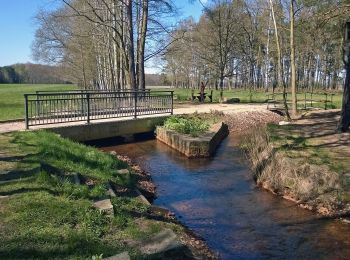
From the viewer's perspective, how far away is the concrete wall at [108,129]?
15501 millimetres

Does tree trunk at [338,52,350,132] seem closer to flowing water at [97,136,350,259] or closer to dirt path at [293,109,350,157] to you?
dirt path at [293,109,350,157]

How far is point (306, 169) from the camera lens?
9492 mm

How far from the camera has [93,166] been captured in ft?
32.0

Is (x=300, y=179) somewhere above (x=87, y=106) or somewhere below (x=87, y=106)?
below

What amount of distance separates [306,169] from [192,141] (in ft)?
19.3

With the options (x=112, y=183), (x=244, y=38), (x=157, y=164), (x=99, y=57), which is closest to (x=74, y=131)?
(x=157, y=164)

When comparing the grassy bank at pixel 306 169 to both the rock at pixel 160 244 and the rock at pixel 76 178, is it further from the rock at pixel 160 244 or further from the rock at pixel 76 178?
the rock at pixel 76 178

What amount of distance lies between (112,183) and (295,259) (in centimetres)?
390

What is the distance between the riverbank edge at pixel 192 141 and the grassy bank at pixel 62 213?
5.30 m

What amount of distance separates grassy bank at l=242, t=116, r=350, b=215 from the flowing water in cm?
37

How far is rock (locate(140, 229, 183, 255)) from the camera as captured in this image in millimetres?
5025

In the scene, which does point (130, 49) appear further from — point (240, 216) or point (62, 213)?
point (62, 213)

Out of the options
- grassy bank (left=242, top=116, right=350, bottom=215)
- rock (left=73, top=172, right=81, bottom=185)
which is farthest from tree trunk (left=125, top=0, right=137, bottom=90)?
rock (left=73, top=172, right=81, bottom=185)

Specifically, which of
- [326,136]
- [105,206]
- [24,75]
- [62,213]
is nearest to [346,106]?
[326,136]
